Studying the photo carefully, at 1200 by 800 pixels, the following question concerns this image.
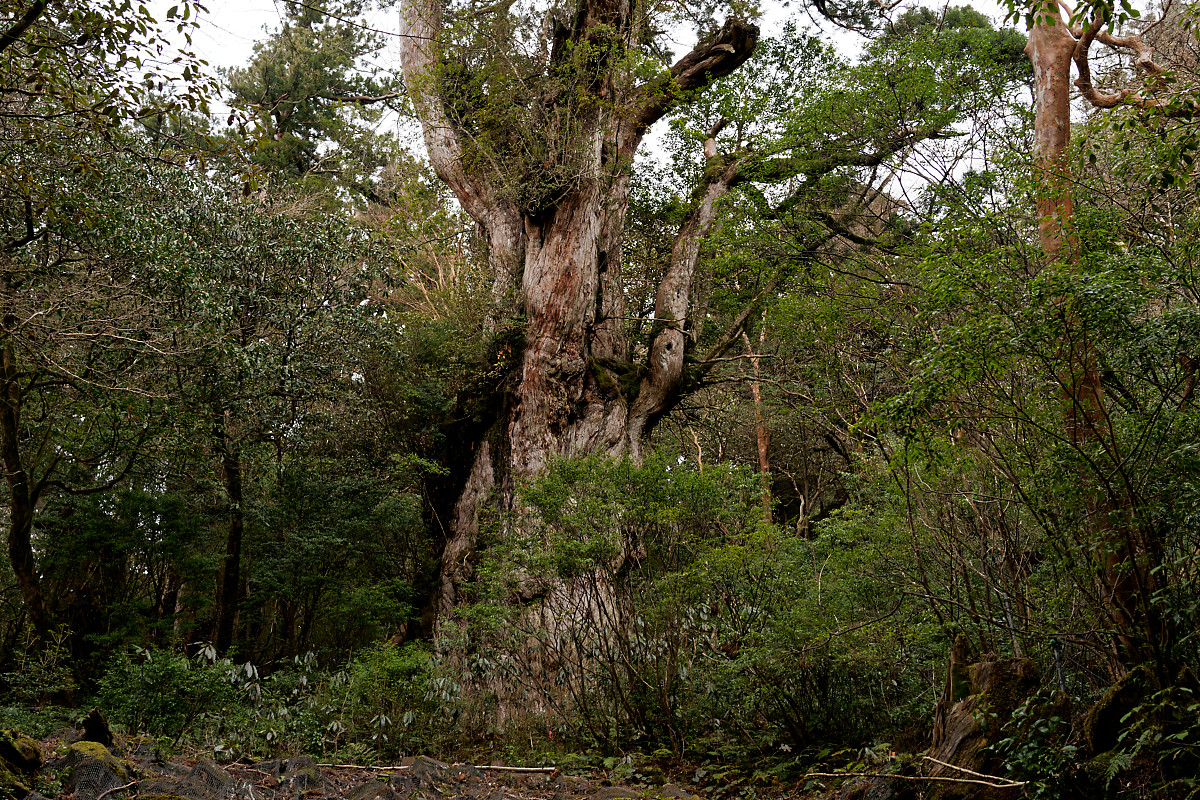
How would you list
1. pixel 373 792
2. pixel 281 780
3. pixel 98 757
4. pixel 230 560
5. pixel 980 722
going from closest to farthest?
1. pixel 980 722
2. pixel 98 757
3. pixel 373 792
4. pixel 281 780
5. pixel 230 560

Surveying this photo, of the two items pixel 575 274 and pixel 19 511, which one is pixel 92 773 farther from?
pixel 575 274

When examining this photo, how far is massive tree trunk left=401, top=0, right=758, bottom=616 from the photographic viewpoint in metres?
10.2

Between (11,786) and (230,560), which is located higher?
(230,560)

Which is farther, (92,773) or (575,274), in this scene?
(575,274)

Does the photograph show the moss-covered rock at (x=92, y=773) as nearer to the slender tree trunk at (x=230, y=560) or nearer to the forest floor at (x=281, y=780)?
the forest floor at (x=281, y=780)

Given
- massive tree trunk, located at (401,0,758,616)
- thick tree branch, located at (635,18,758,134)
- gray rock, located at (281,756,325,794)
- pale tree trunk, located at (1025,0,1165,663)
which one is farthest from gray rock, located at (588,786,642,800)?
thick tree branch, located at (635,18,758,134)

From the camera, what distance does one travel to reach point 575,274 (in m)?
10.7

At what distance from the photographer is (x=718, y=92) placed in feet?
41.0

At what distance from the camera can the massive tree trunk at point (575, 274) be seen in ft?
33.5

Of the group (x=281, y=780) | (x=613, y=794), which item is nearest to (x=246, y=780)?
(x=281, y=780)

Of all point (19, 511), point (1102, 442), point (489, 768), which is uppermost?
point (19, 511)

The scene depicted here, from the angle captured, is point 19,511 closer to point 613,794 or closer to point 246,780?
point 246,780

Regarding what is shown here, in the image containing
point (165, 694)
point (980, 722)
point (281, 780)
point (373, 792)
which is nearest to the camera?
point (980, 722)

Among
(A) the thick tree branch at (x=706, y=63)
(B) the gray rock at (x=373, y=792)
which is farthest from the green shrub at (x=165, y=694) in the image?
(A) the thick tree branch at (x=706, y=63)
